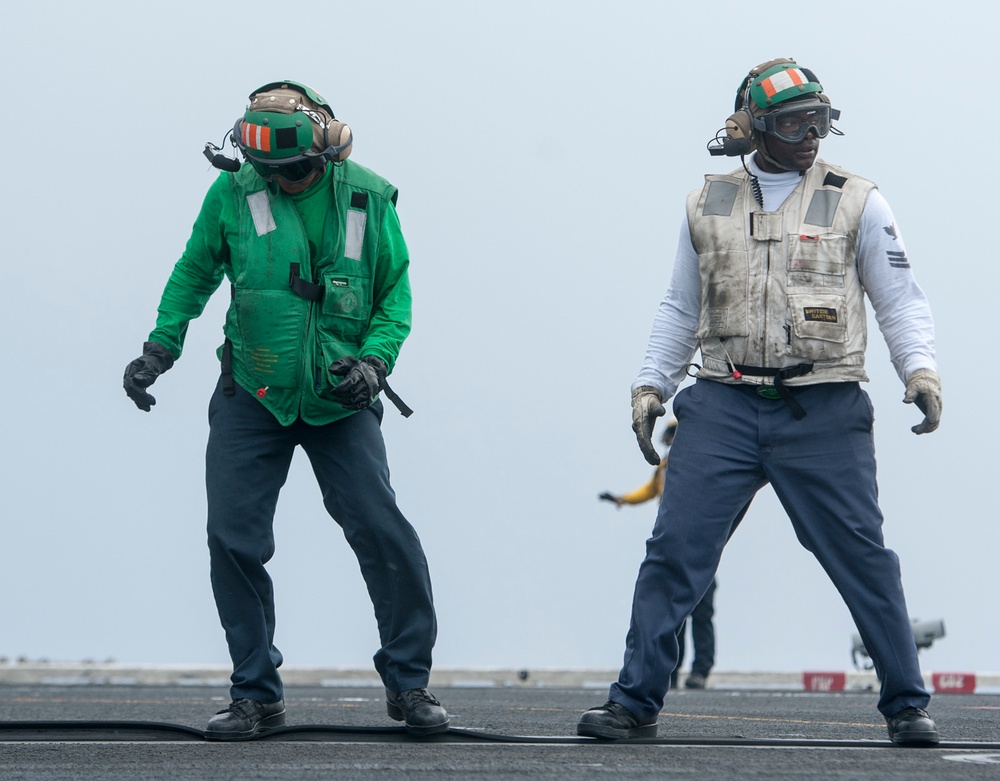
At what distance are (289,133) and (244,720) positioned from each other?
178cm

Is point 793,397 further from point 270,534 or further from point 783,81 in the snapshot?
point 270,534

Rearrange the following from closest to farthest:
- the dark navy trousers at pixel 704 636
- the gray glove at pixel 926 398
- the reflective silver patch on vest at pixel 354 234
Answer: the gray glove at pixel 926 398 < the reflective silver patch on vest at pixel 354 234 < the dark navy trousers at pixel 704 636

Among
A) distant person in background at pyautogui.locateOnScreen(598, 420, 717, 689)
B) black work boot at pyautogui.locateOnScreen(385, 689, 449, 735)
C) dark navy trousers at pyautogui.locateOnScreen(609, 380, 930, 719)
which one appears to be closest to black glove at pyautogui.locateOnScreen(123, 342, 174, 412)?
black work boot at pyautogui.locateOnScreen(385, 689, 449, 735)

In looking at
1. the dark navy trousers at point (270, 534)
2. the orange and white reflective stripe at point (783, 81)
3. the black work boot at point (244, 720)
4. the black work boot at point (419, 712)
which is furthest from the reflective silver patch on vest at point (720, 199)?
the black work boot at point (244, 720)

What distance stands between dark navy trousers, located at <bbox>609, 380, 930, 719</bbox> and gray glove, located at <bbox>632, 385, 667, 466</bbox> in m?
0.10

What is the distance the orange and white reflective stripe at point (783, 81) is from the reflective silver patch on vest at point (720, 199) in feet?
1.01

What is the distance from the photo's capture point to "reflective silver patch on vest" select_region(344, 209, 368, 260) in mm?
5258

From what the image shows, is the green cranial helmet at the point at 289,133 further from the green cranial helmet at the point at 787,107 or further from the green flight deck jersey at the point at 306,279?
the green cranial helmet at the point at 787,107

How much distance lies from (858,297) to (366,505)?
1.64 m

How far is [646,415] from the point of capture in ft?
17.5

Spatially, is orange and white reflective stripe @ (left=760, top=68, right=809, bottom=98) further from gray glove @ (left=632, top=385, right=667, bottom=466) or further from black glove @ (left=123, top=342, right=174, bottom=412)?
black glove @ (left=123, top=342, right=174, bottom=412)

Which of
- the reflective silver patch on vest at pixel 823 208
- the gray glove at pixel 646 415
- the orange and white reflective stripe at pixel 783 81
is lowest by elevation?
the gray glove at pixel 646 415

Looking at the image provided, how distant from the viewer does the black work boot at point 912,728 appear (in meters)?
4.93

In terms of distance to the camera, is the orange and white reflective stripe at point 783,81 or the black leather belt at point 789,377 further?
the orange and white reflective stripe at point 783,81
